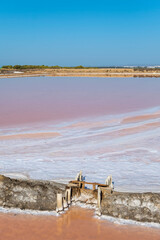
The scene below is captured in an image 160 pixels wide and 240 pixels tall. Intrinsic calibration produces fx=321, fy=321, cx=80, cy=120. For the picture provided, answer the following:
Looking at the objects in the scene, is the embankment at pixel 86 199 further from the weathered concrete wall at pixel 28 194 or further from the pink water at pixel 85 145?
the pink water at pixel 85 145

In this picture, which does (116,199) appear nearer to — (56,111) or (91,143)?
(91,143)

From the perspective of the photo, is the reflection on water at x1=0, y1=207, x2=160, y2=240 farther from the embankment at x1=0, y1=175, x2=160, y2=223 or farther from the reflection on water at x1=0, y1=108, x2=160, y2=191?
the reflection on water at x1=0, y1=108, x2=160, y2=191

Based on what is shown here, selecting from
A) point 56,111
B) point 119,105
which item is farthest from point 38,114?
point 119,105

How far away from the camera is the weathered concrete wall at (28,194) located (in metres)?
5.20

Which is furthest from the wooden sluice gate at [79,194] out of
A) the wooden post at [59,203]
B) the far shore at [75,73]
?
the far shore at [75,73]

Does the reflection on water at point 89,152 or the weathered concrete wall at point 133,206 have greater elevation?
the reflection on water at point 89,152

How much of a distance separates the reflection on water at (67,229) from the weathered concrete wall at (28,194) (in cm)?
27

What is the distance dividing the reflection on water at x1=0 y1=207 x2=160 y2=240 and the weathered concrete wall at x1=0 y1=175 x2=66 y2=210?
0.88 ft

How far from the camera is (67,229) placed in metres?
4.68

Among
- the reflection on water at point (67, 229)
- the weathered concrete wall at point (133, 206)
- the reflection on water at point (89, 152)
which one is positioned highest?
the reflection on water at point (89, 152)

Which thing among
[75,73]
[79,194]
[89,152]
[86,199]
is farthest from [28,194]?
[75,73]

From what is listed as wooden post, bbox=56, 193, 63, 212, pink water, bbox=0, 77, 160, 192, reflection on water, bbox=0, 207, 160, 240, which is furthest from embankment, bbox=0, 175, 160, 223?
pink water, bbox=0, 77, 160, 192

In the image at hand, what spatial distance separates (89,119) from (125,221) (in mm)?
7537

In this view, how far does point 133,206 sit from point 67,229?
1.09 m
